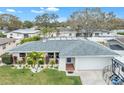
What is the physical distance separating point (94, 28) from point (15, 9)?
0.84 m

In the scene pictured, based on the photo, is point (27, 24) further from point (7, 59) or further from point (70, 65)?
point (70, 65)

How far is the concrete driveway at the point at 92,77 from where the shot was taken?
2.56m

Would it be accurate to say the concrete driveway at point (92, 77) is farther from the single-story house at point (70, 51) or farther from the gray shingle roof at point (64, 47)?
the gray shingle roof at point (64, 47)

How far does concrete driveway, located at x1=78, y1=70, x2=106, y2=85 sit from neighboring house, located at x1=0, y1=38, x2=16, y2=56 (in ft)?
2.59

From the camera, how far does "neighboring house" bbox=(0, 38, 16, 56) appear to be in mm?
2467

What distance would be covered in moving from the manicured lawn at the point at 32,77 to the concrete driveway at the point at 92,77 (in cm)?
7

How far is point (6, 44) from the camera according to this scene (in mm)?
2469

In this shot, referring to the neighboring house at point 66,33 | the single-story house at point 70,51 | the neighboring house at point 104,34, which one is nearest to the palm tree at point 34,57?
the single-story house at point 70,51

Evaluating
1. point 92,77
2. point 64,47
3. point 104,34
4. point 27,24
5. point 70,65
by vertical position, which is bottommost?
point 92,77

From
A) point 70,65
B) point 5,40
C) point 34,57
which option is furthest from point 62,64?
point 5,40

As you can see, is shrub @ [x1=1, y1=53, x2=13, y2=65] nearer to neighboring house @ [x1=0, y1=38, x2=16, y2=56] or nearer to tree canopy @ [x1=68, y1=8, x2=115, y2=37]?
neighboring house @ [x1=0, y1=38, x2=16, y2=56]

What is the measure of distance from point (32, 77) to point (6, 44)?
1.51ft

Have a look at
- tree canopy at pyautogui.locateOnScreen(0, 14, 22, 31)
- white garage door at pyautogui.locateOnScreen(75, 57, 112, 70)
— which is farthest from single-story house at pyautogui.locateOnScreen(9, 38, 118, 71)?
tree canopy at pyautogui.locateOnScreen(0, 14, 22, 31)
